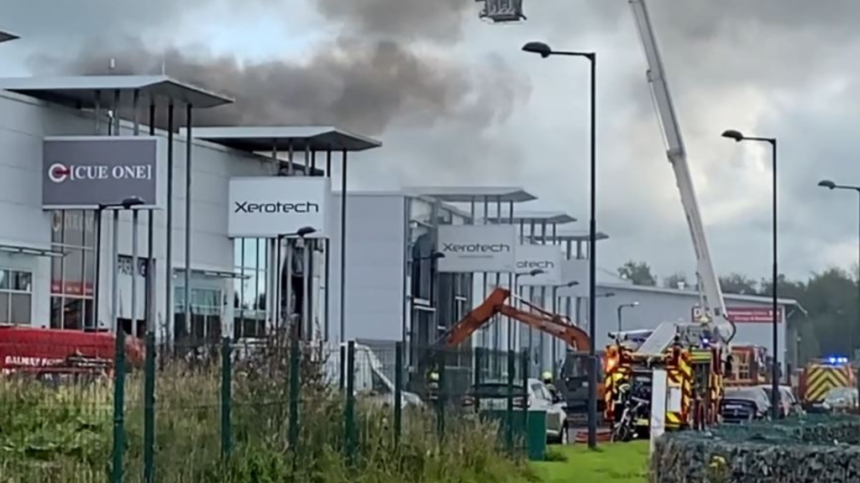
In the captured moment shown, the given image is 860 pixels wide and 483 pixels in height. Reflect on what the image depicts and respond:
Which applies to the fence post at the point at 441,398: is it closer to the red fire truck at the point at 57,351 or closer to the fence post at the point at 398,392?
the fence post at the point at 398,392

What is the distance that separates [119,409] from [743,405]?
33.2 metres

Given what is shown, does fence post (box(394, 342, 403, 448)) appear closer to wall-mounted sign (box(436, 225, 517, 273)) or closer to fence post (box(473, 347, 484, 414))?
fence post (box(473, 347, 484, 414))

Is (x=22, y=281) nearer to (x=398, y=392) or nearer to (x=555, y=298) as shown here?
(x=398, y=392)

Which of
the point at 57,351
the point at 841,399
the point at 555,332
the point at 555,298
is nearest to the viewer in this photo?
the point at 57,351

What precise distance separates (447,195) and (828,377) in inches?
700

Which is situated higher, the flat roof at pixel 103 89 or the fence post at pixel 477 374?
the flat roof at pixel 103 89

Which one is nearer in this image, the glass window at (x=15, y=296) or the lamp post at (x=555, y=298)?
the glass window at (x=15, y=296)

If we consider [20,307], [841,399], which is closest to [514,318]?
[841,399]

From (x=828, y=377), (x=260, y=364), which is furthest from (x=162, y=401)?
(x=828, y=377)

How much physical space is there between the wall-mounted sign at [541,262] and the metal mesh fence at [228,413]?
174ft

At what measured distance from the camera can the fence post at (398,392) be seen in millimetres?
22047

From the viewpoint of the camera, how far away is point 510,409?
92.2 feet

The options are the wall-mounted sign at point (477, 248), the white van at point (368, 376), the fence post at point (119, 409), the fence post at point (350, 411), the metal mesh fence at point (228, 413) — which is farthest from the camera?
the wall-mounted sign at point (477, 248)

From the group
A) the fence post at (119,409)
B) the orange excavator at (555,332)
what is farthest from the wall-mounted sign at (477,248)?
the fence post at (119,409)
